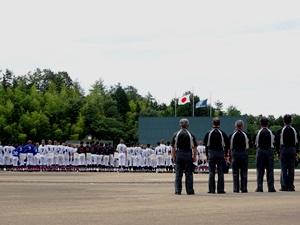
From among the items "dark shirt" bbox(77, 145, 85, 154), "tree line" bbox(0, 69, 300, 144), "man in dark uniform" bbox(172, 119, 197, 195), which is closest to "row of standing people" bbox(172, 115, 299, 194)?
"man in dark uniform" bbox(172, 119, 197, 195)

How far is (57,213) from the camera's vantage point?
16.6 meters

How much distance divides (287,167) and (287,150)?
0.47 metres

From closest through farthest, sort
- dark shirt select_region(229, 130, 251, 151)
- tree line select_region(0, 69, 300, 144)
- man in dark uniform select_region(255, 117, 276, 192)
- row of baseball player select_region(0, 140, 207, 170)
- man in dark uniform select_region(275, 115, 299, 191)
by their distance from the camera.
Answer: dark shirt select_region(229, 130, 251, 151) < man in dark uniform select_region(255, 117, 276, 192) < man in dark uniform select_region(275, 115, 299, 191) < row of baseball player select_region(0, 140, 207, 170) < tree line select_region(0, 69, 300, 144)

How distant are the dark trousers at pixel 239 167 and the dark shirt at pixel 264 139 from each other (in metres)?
0.52

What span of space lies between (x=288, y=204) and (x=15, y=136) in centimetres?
8420

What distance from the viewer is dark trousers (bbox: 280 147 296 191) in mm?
25734

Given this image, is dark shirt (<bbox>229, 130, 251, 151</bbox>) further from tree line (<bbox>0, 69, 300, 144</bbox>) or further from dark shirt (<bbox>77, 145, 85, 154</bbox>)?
tree line (<bbox>0, 69, 300, 144</bbox>)

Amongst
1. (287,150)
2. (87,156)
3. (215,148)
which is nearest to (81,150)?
(87,156)

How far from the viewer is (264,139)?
25.5 m

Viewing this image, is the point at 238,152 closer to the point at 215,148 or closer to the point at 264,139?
the point at 264,139

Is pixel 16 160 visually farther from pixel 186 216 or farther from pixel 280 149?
pixel 186 216

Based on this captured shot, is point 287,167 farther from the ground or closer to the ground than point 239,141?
closer to the ground

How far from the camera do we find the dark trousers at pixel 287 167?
1013 inches

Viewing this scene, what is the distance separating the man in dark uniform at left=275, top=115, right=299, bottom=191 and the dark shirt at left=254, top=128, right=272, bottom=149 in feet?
1.57
